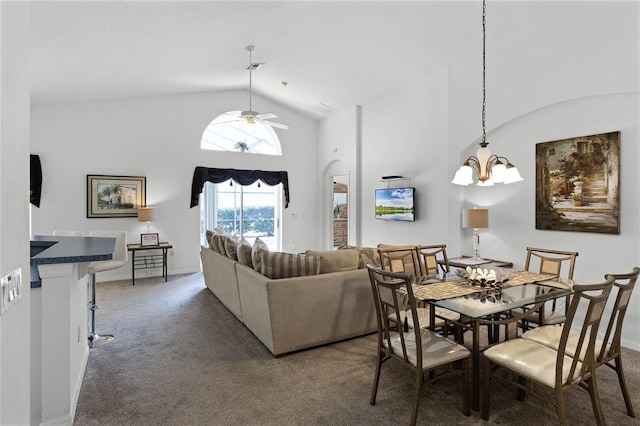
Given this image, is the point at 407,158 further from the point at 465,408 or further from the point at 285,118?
the point at 465,408

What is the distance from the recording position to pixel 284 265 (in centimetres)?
326

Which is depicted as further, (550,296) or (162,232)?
(162,232)

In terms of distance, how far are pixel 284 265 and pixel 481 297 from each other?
5.40 ft

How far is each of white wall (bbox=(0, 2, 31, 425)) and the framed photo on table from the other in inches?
211

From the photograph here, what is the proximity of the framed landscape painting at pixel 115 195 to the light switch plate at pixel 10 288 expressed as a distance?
5776 millimetres

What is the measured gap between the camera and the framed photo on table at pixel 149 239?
650cm

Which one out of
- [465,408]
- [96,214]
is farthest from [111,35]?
[465,408]

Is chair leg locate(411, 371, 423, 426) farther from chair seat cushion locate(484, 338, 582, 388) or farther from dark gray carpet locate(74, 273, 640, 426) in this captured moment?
chair seat cushion locate(484, 338, 582, 388)

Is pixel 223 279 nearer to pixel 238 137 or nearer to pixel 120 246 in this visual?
pixel 120 246

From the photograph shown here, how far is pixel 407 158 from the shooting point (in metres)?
5.83

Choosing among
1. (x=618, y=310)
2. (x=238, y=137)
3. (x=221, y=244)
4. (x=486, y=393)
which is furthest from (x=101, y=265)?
(x=238, y=137)

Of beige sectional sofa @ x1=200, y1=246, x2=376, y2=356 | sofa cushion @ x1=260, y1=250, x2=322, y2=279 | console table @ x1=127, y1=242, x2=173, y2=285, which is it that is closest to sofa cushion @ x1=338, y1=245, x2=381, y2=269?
beige sectional sofa @ x1=200, y1=246, x2=376, y2=356

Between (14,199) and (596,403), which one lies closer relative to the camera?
(14,199)

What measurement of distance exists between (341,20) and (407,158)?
7.95ft
